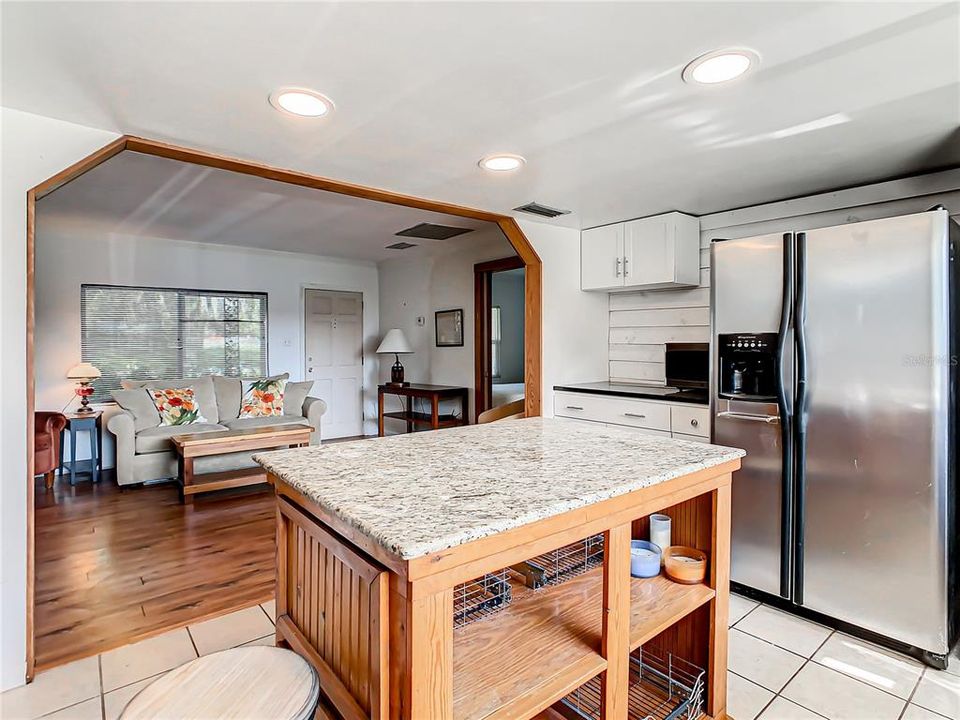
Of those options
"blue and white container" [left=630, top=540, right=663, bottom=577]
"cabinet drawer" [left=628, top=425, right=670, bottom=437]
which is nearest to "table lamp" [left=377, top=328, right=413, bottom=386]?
"cabinet drawer" [left=628, top=425, right=670, bottom=437]

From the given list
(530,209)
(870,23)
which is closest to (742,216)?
(530,209)

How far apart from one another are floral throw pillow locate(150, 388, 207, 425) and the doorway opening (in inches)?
108

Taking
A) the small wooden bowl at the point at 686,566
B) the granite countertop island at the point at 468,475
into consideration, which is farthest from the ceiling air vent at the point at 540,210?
the small wooden bowl at the point at 686,566

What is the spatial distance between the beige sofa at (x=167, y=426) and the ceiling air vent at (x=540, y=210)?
2.79 m

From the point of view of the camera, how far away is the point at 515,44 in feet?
4.94

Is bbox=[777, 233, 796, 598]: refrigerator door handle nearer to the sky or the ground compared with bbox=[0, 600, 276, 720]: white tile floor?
nearer to the sky

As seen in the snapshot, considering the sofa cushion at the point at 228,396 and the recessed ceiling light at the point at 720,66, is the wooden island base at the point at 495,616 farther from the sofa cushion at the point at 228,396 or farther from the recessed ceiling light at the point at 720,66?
the sofa cushion at the point at 228,396

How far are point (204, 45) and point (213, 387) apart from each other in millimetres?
4440

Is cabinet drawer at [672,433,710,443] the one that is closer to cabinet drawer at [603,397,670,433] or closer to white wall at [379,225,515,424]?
cabinet drawer at [603,397,670,433]

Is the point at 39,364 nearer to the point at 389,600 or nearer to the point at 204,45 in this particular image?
the point at 204,45

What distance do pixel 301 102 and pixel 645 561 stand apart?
1967 millimetres

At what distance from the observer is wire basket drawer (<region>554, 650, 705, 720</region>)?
1527mm

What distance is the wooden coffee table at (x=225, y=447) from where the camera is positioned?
4082 millimetres

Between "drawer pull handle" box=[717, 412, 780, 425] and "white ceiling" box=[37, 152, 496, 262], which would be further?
"white ceiling" box=[37, 152, 496, 262]
